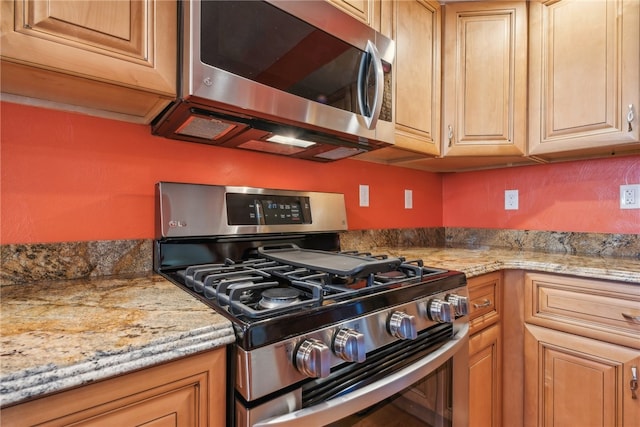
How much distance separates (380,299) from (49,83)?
0.93m

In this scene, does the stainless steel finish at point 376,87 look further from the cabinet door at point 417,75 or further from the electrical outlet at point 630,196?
the electrical outlet at point 630,196

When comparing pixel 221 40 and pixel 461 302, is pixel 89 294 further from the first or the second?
pixel 461 302

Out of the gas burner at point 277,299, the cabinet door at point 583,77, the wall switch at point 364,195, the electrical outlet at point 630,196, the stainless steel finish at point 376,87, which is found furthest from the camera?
the wall switch at point 364,195

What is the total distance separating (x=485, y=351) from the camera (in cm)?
121

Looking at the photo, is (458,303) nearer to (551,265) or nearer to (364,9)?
(551,265)

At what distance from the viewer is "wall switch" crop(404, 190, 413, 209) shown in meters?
1.88

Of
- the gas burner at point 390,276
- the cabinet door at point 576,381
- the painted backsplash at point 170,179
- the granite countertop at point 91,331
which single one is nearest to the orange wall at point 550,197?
the painted backsplash at point 170,179

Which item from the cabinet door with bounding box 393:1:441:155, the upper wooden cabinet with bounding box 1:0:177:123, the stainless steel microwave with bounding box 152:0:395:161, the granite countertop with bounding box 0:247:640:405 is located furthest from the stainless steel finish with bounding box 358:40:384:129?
the granite countertop with bounding box 0:247:640:405

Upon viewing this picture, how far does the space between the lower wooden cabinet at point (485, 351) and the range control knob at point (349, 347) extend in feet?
2.19

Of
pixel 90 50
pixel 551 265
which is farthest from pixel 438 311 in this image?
pixel 90 50

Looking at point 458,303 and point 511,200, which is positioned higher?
point 511,200

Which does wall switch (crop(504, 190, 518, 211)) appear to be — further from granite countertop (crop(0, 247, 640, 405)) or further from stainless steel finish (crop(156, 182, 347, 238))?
granite countertop (crop(0, 247, 640, 405))

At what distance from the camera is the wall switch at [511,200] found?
1.80 metres

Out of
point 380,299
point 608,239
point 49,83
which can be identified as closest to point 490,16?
point 608,239
